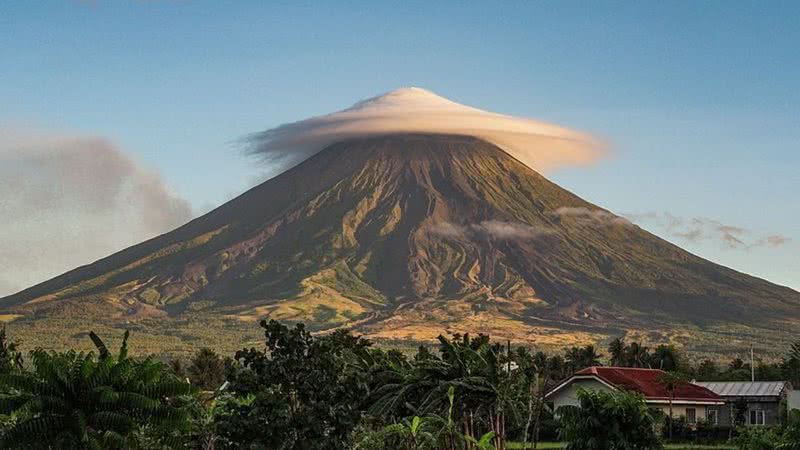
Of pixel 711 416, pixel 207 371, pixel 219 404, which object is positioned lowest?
pixel 711 416

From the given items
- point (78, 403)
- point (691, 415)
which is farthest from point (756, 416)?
point (78, 403)

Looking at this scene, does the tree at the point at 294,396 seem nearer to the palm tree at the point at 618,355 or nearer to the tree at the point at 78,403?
the tree at the point at 78,403

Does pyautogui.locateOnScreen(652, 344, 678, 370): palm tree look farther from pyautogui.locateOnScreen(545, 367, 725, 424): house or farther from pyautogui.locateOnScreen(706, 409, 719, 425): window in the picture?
pyautogui.locateOnScreen(545, 367, 725, 424): house

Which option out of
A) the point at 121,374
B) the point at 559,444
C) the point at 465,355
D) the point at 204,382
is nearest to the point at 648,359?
the point at 204,382

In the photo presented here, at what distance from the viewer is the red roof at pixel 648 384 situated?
75.6m

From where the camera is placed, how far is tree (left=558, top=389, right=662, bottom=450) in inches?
1698

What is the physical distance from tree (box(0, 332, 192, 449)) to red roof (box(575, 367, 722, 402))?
50.7 meters

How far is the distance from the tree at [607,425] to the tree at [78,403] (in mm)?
20055

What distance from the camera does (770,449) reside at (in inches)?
1508

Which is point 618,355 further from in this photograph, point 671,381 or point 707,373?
point 671,381

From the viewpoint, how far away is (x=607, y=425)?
142 ft

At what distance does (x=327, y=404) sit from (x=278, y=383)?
2.90 ft

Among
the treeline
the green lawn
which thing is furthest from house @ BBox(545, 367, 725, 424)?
the treeline

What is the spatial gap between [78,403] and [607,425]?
71.1 ft
